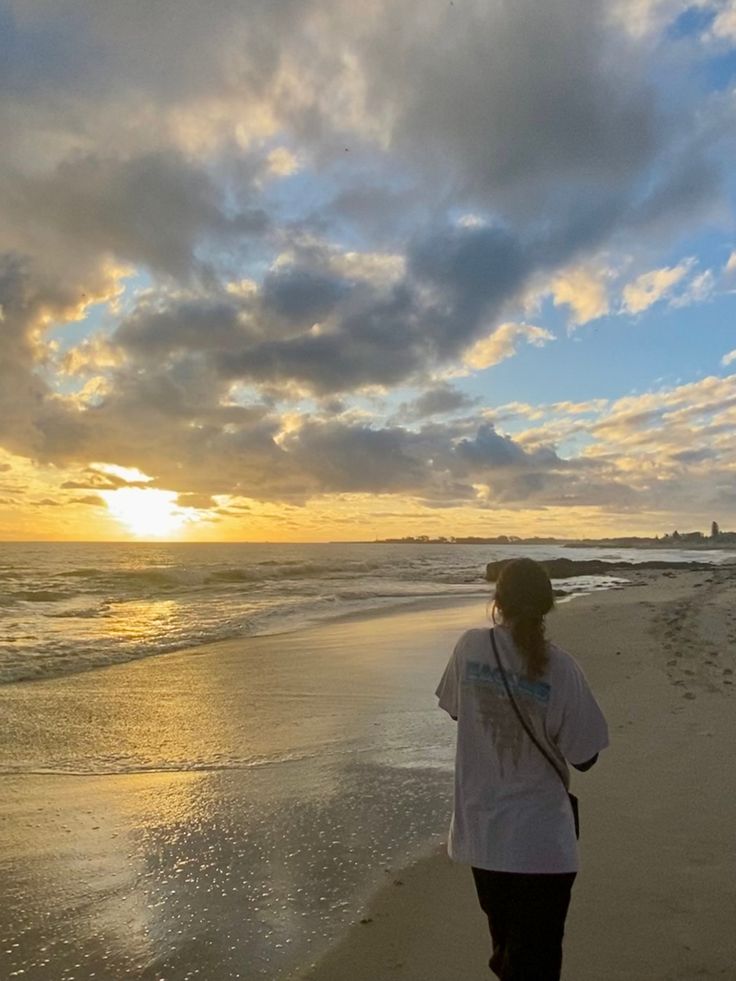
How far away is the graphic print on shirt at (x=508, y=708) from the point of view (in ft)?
8.54

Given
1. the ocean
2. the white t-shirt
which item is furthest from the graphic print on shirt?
the ocean

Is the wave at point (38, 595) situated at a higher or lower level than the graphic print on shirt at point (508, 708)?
lower

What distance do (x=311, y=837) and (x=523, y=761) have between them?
9.37 ft

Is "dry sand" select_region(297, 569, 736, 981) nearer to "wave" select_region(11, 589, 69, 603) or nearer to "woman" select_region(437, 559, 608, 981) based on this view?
"woman" select_region(437, 559, 608, 981)

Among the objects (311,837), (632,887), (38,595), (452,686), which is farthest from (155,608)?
(452,686)

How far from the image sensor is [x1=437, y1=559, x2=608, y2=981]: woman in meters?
2.54

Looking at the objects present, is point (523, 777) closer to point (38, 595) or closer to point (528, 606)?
point (528, 606)

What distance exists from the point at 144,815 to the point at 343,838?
1604mm

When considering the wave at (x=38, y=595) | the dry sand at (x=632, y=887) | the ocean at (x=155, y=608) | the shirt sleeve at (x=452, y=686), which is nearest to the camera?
the shirt sleeve at (x=452, y=686)

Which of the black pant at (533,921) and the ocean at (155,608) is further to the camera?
the ocean at (155,608)

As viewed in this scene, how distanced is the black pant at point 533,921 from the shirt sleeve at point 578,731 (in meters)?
0.43

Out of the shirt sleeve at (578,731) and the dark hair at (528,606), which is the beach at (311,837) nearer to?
the shirt sleeve at (578,731)

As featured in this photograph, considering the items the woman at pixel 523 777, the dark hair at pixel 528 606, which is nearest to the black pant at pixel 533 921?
the woman at pixel 523 777

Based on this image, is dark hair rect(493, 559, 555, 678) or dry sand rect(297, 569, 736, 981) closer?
dark hair rect(493, 559, 555, 678)
